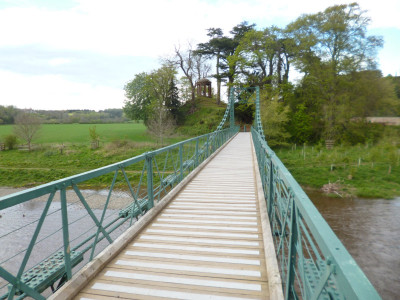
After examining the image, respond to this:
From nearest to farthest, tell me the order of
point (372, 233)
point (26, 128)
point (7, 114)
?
point (372, 233), point (26, 128), point (7, 114)

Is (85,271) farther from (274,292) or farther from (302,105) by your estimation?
(302,105)

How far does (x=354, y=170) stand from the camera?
59.2ft

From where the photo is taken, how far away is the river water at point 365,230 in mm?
8078

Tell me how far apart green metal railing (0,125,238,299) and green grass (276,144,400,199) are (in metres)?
9.54

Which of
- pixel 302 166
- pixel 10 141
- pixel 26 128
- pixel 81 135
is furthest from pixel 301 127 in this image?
pixel 10 141

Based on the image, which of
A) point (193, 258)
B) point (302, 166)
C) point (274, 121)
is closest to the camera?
point (193, 258)

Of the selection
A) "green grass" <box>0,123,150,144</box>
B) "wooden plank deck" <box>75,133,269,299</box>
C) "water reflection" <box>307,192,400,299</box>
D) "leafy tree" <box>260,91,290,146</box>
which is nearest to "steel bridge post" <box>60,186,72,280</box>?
"wooden plank deck" <box>75,133,269,299</box>

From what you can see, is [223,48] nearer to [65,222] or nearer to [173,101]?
[173,101]

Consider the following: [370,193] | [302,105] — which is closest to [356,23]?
[302,105]

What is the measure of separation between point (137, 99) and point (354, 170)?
28.2 metres

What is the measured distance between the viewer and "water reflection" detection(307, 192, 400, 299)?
7953mm

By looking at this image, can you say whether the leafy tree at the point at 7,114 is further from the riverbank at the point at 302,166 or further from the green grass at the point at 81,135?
the riverbank at the point at 302,166

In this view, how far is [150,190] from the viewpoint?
12.4ft

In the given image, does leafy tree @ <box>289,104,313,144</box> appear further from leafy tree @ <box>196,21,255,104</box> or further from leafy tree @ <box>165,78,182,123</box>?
leafy tree @ <box>165,78,182,123</box>
